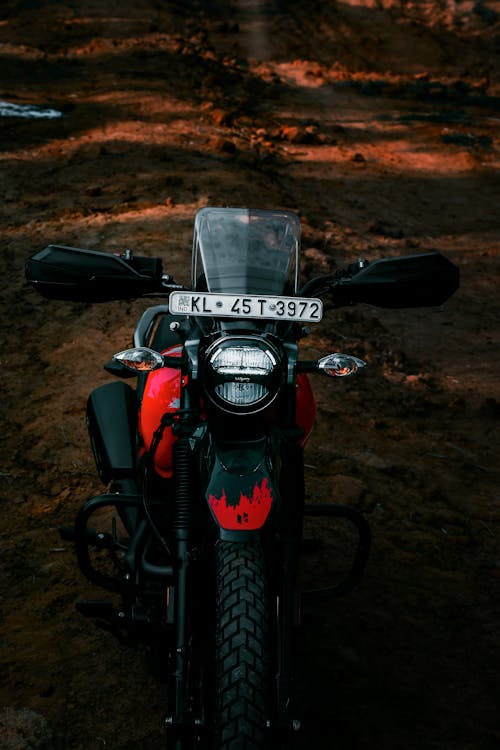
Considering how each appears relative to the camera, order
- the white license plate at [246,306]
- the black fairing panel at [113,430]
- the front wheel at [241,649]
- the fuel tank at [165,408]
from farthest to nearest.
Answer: the black fairing panel at [113,430]
the fuel tank at [165,408]
the white license plate at [246,306]
the front wheel at [241,649]

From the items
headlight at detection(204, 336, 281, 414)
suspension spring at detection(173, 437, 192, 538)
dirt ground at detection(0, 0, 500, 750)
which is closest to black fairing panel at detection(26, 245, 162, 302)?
headlight at detection(204, 336, 281, 414)

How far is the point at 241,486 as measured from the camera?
2.30m

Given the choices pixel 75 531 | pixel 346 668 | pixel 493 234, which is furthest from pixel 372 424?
pixel 493 234

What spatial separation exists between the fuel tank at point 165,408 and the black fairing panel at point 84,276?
0.44m

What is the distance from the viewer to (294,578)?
8.04 ft

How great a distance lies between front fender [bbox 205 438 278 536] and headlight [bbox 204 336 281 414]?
0.52 ft

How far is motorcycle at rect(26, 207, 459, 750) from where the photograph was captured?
2.18 m

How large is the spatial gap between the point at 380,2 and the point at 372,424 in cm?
2435

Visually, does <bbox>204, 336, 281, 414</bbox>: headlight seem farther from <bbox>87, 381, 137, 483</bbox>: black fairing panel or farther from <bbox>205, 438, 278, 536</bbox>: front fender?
<bbox>87, 381, 137, 483</bbox>: black fairing panel

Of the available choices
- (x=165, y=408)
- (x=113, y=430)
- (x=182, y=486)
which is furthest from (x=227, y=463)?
(x=113, y=430)

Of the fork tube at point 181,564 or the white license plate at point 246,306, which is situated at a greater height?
the white license plate at point 246,306

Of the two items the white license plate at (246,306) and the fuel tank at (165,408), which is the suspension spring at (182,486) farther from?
the white license plate at (246,306)

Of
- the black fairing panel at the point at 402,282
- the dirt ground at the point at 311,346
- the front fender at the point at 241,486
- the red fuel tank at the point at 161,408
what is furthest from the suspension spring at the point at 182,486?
the dirt ground at the point at 311,346

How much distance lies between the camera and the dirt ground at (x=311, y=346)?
126 inches
